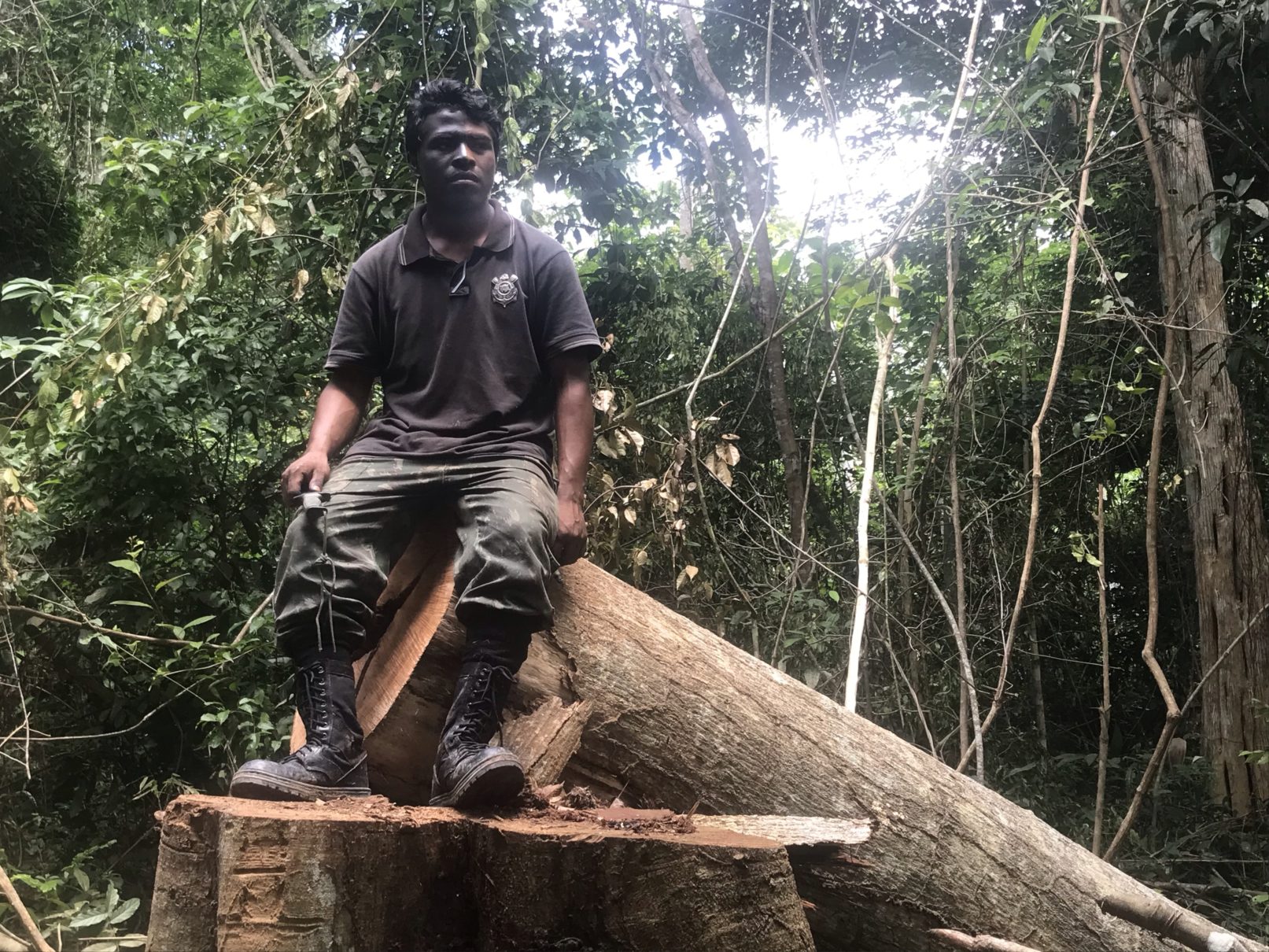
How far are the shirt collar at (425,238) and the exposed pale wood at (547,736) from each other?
1322mm

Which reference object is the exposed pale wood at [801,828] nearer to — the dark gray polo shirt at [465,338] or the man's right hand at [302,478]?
the dark gray polo shirt at [465,338]

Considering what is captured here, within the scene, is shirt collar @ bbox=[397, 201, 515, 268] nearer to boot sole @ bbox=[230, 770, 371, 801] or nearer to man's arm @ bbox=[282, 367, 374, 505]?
man's arm @ bbox=[282, 367, 374, 505]

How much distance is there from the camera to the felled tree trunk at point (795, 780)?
2258 millimetres

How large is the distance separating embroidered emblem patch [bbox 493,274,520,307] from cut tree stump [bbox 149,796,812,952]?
1416mm

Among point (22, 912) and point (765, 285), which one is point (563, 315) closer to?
point (22, 912)

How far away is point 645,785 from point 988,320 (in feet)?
12.8

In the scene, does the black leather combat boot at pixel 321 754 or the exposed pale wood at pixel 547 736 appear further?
the exposed pale wood at pixel 547 736

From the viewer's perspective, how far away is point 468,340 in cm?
249

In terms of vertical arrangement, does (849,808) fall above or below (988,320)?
below

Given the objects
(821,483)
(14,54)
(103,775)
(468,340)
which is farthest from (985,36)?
(103,775)

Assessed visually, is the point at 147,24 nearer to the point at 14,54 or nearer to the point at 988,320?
the point at 14,54

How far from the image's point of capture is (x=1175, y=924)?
2.29 metres

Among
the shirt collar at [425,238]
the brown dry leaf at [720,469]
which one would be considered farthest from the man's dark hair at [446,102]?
the brown dry leaf at [720,469]

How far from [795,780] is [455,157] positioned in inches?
78.4
